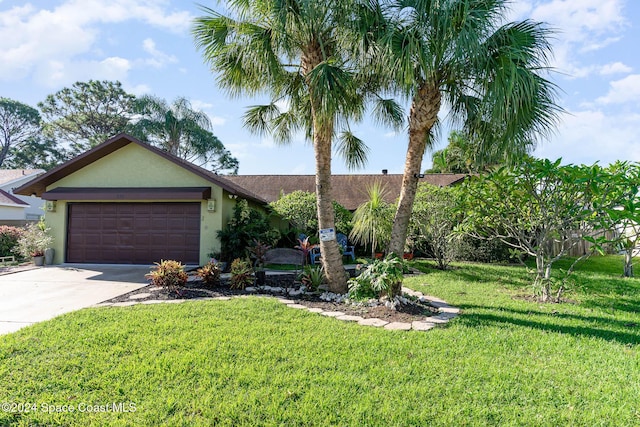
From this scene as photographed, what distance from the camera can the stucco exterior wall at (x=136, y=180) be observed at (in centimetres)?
1171

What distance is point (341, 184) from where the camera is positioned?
19.1 metres

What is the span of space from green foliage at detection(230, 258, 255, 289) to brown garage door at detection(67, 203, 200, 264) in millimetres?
4380

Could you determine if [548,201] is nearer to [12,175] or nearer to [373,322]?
[373,322]

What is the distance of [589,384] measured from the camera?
10.9 feet

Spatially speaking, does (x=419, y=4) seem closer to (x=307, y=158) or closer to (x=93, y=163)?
(x=307, y=158)

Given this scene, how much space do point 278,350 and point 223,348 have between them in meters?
0.64

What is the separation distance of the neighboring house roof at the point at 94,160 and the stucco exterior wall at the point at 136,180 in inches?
7.3

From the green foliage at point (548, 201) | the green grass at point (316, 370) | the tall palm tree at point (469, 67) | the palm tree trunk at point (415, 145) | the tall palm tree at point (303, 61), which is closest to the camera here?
the green grass at point (316, 370)

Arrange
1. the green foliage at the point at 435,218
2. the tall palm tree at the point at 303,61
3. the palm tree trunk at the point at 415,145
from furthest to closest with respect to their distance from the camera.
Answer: the green foliage at the point at 435,218, the palm tree trunk at the point at 415,145, the tall palm tree at the point at 303,61

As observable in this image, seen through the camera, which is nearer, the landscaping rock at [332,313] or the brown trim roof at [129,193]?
the landscaping rock at [332,313]

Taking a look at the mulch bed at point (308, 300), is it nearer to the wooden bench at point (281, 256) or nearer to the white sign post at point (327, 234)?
the white sign post at point (327, 234)

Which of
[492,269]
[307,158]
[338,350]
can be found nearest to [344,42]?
[307,158]

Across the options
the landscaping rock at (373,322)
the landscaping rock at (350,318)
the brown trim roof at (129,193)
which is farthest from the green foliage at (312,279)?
the brown trim roof at (129,193)

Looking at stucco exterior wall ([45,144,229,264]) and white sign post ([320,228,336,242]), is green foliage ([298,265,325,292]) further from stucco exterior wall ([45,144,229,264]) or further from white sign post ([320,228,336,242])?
stucco exterior wall ([45,144,229,264])
